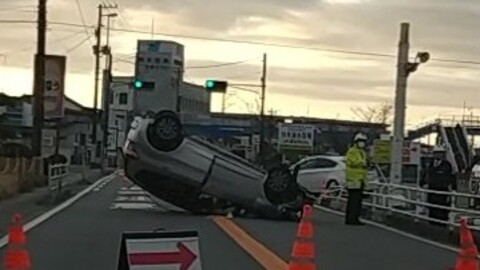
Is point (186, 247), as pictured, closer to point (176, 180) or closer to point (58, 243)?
point (58, 243)

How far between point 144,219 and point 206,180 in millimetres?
2424

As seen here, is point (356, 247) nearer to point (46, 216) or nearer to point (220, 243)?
point (220, 243)

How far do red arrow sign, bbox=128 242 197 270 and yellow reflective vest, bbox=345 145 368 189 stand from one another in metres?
16.0

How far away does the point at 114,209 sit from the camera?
28594 millimetres

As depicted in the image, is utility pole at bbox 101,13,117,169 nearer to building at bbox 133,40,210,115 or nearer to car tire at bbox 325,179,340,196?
building at bbox 133,40,210,115

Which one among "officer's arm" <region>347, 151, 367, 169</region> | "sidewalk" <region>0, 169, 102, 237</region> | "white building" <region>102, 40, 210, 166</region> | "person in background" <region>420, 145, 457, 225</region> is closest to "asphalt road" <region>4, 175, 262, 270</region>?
"sidewalk" <region>0, 169, 102, 237</region>

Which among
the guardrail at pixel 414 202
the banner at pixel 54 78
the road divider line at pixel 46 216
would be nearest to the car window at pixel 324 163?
the guardrail at pixel 414 202

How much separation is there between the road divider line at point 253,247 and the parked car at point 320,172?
1662 centimetres

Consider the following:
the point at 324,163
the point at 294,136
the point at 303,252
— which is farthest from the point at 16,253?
the point at 294,136

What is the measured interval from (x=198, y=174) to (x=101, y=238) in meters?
7.11

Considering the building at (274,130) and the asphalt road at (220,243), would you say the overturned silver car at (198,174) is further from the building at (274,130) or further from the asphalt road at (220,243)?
the building at (274,130)

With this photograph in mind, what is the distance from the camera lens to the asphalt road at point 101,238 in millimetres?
15422

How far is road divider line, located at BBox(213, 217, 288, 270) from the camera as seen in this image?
602 inches

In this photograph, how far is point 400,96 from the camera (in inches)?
1161
